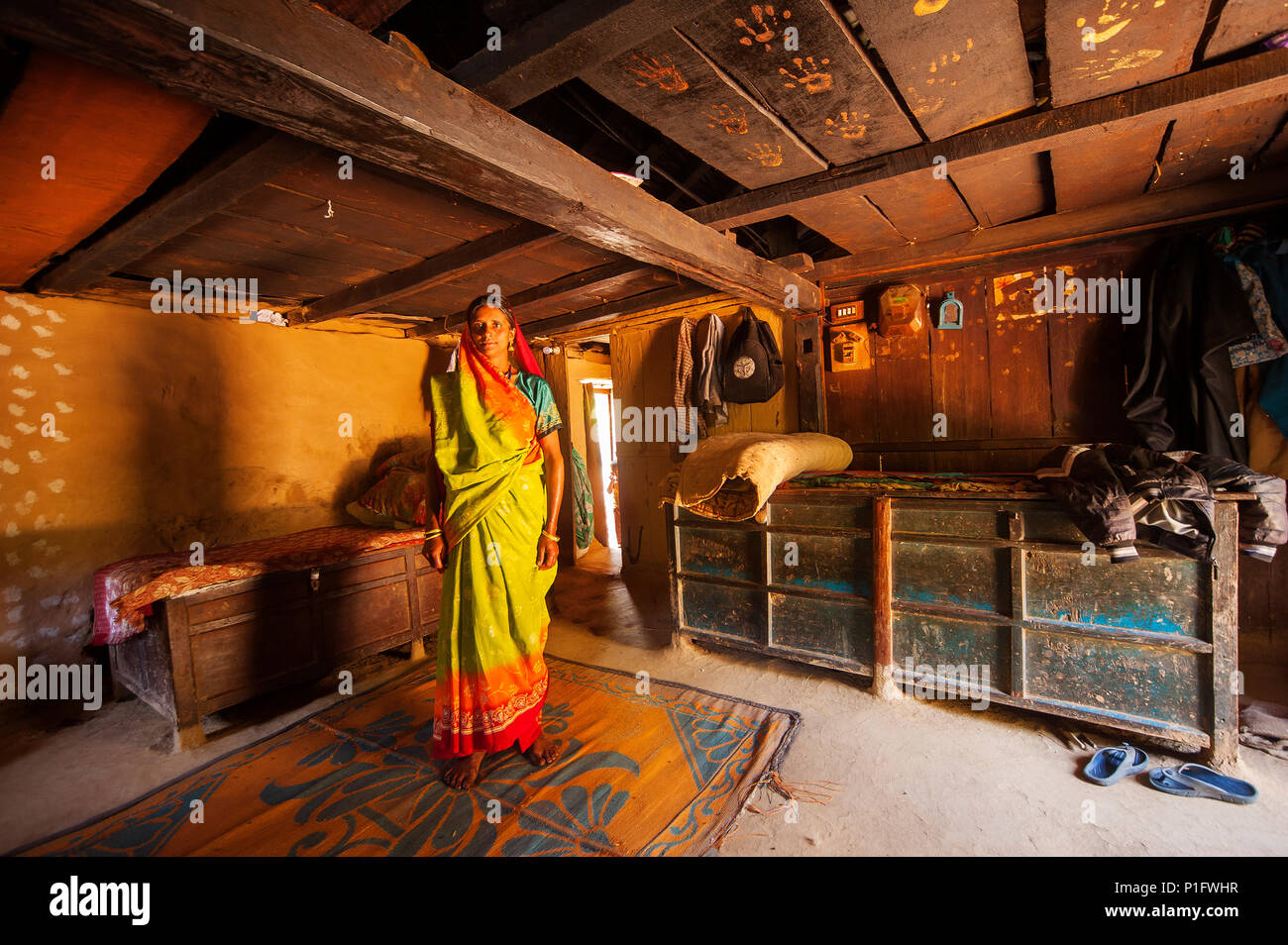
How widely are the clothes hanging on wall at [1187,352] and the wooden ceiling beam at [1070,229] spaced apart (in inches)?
7.0

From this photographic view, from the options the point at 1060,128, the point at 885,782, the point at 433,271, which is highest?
the point at 1060,128

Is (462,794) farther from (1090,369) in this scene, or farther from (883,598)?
(1090,369)

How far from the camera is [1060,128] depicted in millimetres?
2260

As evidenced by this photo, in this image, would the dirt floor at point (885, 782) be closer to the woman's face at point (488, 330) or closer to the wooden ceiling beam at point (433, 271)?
the woman's face at point (488, 330)

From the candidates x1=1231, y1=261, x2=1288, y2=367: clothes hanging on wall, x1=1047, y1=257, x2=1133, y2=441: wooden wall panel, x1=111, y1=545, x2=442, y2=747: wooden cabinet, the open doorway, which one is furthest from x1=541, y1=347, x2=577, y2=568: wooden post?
x1=1231, y1=261, x2=1288, y2=367: clothes hanging on wall

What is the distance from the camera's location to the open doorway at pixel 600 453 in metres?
7.81

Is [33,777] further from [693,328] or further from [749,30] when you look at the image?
[693,328]

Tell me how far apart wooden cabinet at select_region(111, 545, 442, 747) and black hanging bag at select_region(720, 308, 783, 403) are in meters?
2.93

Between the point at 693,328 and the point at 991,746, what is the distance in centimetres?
380

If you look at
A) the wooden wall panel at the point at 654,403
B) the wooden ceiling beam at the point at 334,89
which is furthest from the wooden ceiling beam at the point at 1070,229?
the wooden ceiling beam at the point at 334,89

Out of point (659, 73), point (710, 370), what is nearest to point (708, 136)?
point (659, 73)

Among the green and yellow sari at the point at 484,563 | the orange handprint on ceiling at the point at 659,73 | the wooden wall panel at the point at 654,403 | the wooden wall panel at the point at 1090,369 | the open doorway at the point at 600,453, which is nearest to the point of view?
the orange handprint on ceiling at the point at 659,73

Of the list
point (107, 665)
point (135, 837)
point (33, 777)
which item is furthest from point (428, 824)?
point (107, 665)

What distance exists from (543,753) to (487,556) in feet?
3.40
